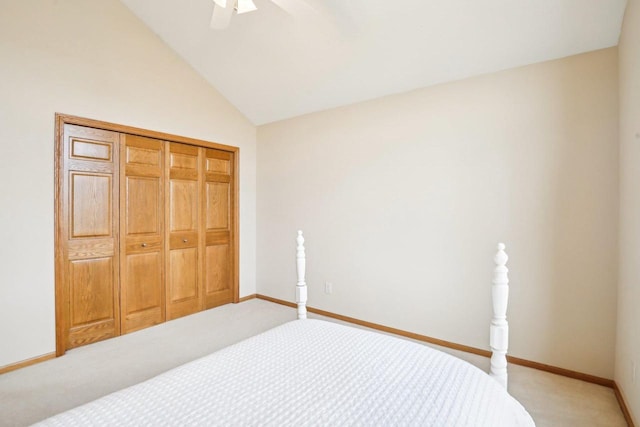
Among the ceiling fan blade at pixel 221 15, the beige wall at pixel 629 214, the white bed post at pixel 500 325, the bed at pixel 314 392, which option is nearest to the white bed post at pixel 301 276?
the bed at pixel 314 392

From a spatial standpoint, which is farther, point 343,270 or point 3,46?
point 343,270

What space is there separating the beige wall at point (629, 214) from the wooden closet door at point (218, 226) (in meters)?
3.73

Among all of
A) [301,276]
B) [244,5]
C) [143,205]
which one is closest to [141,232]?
[143,205]

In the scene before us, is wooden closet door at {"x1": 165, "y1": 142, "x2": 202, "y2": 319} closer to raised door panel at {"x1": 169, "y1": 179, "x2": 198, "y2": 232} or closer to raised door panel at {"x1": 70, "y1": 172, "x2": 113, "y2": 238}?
raised door panel at {"x1": 169, "y1": 179, "x2": 198, "y2": 232}

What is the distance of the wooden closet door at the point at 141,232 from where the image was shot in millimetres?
3201

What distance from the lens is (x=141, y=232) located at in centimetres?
334

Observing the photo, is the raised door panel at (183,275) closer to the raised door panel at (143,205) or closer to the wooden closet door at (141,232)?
the wooden closet door at (141,232)

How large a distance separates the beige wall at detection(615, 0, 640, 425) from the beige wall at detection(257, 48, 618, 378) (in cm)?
15

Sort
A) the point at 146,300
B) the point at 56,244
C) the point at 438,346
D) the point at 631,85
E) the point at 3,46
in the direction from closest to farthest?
the point at 631,85, the point at 3,46, the point at 56,244, the point at 438,346, the point at 146,300

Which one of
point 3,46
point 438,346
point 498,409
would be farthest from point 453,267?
point 3,46

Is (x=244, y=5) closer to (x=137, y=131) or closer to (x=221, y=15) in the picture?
(x=221, y=15)

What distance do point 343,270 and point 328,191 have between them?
2.95ft

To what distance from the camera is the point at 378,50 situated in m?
2.77

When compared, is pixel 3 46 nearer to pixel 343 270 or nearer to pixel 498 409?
pixel 343 270
